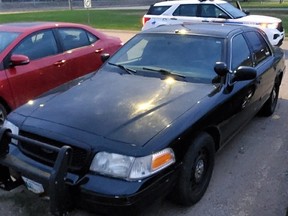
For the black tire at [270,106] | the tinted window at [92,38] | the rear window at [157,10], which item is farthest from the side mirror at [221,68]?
the rear window at [157,10]

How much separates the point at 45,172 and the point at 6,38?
133 inches

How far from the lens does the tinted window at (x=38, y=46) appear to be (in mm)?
5714

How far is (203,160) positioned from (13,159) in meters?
1.71

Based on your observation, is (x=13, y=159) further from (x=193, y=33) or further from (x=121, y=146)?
(x=193, y=33)

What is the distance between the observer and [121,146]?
9.77ft

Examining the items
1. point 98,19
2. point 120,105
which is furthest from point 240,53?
point 98,19

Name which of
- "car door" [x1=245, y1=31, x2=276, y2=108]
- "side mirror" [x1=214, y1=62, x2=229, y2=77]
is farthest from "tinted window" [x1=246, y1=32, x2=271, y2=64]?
"side mirror" [x1=214, y1=62, x2=229, y2=77]

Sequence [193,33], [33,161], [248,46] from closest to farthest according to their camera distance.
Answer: [33,161]
[193,33]
[248,46]

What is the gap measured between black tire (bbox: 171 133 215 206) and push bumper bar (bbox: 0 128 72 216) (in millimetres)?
986

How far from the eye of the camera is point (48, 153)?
320 cm

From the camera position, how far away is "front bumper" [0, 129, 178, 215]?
282 centimetres

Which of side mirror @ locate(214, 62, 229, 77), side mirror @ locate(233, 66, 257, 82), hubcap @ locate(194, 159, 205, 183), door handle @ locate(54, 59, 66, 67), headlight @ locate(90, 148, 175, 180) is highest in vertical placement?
side mirror @ locate(214, 62, 229, 77)

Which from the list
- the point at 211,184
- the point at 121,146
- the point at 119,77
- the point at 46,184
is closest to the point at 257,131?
the point at 211,184

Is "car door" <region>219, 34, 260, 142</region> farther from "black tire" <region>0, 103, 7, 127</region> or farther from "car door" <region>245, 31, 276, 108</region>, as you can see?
"black tire" <region>0, 103, 7, 127</region>
